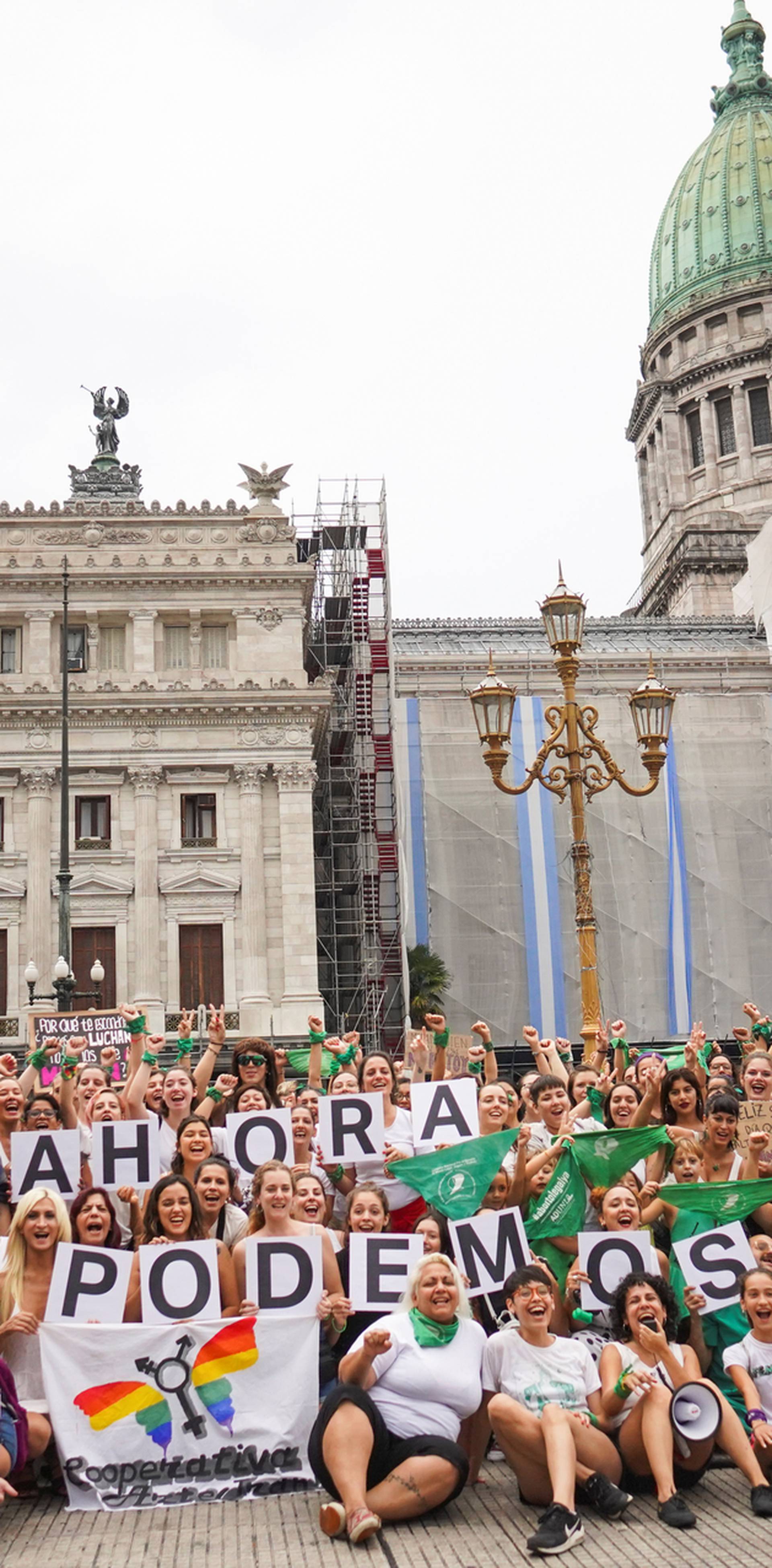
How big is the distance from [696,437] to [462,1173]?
69283mm

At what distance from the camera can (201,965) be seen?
133 ft

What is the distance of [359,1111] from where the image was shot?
1114 centimetres

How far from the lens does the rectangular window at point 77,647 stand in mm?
42656

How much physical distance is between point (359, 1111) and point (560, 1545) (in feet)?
11.9

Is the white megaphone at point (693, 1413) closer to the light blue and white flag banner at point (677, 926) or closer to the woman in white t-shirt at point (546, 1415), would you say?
the woman in white t-shirt at point (546, 1415)

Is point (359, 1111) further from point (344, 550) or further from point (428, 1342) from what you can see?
point (344, 550)

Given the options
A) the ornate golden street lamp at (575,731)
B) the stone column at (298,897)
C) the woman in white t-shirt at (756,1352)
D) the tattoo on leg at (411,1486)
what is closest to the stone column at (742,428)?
the stone column at (298,897)

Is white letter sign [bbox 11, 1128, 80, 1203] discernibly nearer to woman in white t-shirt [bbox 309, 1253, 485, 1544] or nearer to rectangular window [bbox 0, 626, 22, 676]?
woman in white t-shirt [bbox 309, 1253, 485, 1544]

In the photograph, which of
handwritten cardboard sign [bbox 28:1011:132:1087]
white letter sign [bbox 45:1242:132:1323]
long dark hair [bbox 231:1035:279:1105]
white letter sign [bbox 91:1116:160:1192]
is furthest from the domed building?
white letter sign [bbox 45:1242:132:1323]

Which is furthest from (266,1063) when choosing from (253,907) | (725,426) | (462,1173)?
(725,426)

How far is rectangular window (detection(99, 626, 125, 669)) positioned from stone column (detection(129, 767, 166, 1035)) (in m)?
3.05

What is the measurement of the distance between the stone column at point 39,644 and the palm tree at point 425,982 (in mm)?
11505

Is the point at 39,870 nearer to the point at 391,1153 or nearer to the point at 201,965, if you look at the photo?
the point at 201,965

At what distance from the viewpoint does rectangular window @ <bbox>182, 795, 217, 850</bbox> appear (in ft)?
137
